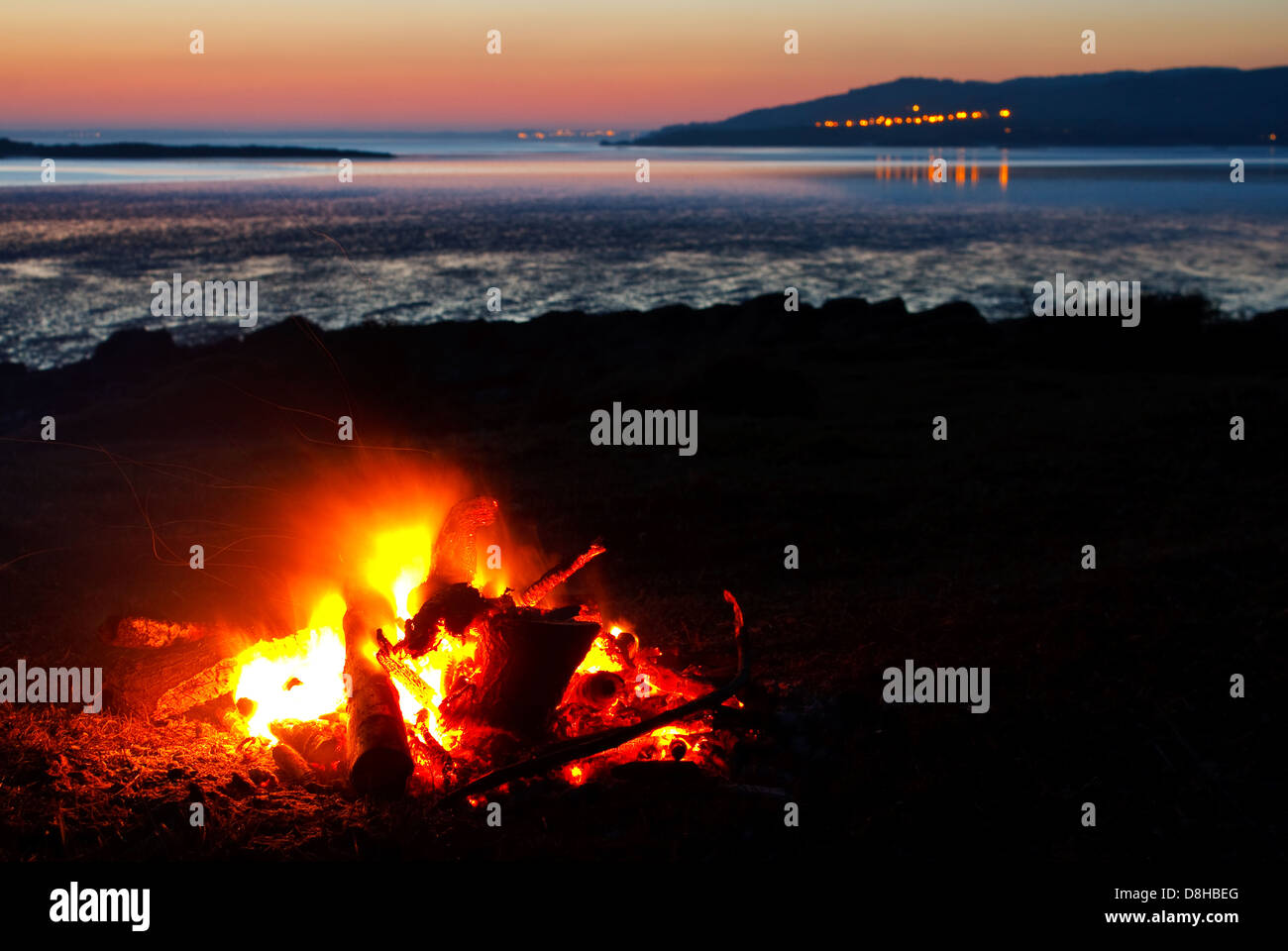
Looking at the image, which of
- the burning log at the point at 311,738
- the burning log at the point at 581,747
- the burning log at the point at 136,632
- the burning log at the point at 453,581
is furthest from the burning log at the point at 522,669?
the burning log at the point at 136,632

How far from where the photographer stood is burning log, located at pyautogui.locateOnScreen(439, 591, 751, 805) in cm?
459

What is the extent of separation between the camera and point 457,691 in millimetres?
5227

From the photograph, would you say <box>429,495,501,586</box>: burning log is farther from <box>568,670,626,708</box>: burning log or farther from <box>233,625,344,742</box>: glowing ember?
<box>568,670,626,708</box>: burning log

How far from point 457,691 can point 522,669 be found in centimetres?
49

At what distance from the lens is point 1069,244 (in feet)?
224

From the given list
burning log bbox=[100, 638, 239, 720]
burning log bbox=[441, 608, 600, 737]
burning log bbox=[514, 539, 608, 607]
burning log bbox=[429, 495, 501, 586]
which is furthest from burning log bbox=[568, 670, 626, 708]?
burning log bbox=[100, 638, 239, 720]

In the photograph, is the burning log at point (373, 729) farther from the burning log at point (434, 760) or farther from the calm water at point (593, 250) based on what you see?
the calm water at point (593, 250)

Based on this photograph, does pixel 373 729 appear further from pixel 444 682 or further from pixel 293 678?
pixel 293 678

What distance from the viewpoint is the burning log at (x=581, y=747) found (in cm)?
459

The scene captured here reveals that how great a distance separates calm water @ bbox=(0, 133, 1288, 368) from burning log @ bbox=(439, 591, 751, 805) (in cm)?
1472

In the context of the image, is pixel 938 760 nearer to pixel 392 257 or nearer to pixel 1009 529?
pixel 1009 529
